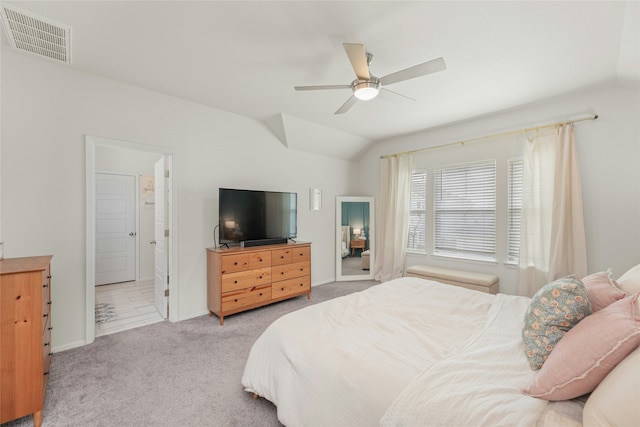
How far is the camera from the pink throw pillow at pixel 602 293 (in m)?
1.26

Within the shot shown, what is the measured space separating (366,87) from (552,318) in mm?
1907

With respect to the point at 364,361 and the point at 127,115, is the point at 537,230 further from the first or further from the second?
the point at 127,115

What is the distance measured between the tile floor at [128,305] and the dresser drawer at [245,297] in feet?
2.82

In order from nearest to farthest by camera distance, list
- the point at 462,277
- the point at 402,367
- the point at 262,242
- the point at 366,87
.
Answer: the point at 402,367 → the point at 366,87 → the point at 462,277 → the point at 262,242

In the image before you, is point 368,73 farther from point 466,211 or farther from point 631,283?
point 466,211

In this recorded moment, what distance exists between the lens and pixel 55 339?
2488 millimetres

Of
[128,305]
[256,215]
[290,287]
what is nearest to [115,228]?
[128,305]

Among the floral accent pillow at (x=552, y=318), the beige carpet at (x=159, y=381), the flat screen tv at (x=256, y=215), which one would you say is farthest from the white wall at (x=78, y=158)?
the floral accent pillow at (x=552, y=318)

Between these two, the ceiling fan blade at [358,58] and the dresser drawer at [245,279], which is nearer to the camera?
the ceiling fan blade at [358,58]

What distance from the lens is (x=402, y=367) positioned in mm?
1229

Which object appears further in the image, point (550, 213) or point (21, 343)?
point (550, 213)

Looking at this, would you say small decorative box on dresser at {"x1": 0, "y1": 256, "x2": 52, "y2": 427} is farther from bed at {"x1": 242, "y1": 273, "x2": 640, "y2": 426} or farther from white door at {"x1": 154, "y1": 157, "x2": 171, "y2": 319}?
white door at {"x1": 154, "y1": 157, "x2": 171, "y2": 319}

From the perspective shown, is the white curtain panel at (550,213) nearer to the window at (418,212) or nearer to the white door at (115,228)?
the window at (418,212)

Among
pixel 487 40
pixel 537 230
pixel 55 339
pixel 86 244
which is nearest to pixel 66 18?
pixel 86 244
